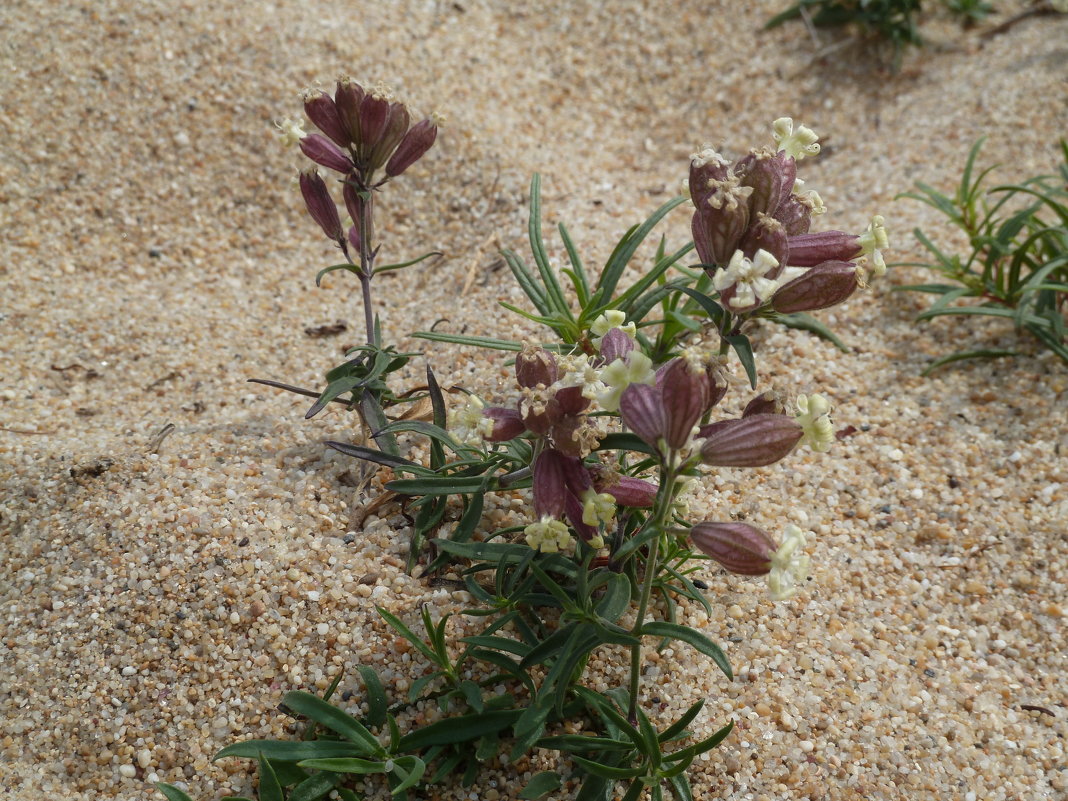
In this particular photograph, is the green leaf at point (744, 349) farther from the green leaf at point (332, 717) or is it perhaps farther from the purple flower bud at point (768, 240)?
the green leaf at point (332, 717)

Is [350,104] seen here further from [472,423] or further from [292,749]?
[292,749]

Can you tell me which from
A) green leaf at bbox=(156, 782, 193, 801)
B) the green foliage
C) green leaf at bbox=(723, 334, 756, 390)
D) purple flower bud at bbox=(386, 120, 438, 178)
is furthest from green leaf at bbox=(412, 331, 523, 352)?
the green foliage

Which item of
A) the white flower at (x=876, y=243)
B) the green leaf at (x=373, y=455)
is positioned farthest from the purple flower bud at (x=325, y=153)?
the white flower at (x=876, y=243)

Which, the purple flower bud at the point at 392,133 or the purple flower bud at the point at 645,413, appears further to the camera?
the purple flower bud at the point at 392,133

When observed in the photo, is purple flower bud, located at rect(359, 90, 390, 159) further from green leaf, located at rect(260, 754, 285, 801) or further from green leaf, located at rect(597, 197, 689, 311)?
green leaf, located at rect(260, 754, 285, 801)

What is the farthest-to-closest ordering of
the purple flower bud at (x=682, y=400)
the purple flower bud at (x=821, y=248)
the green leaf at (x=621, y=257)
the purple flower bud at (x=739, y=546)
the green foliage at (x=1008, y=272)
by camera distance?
the green foliage at (x=1008, y=272) < the green leaf at (x=621, y=257) < the purple flower bud at (x=821, y=248) < the purple flower bud at (x=739, y=546) < the purple flower bud at (x=682, y=400)
